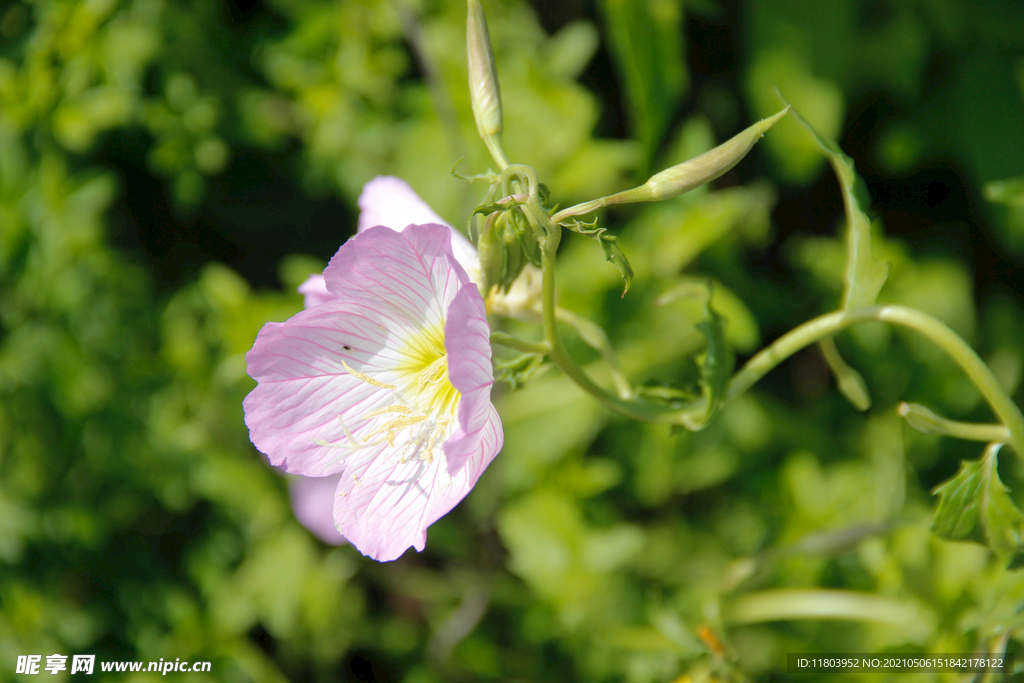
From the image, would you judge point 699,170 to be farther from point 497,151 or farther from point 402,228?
point 402,228

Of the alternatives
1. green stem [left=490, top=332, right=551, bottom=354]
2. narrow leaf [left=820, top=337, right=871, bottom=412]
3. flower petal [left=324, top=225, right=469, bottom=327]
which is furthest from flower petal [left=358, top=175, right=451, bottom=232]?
narrow leaf [left=820, top=337, right=871, bottom=412]

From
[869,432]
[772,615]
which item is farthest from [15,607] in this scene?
[869,432]

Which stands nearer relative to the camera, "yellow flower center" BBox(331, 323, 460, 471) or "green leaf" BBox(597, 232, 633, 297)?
"green leaf" BBox(597, 232, 633, 297)

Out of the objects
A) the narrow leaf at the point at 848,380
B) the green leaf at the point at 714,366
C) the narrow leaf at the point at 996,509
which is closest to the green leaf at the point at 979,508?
the narrow leaf at the point at 996,509

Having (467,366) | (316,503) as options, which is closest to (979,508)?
(467,366)

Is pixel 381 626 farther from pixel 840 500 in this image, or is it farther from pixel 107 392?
pixel 840 500

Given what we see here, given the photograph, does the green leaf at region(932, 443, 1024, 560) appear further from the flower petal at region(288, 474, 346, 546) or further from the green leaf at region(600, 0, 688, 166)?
the flower petal at region(288, 474, 346, 546)
